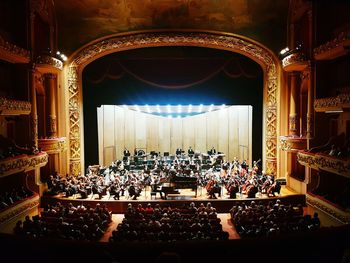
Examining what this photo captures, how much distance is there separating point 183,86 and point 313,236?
14.5 m

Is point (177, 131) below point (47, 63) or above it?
below

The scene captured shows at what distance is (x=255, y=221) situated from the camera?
9.13m

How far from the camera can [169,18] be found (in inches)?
619

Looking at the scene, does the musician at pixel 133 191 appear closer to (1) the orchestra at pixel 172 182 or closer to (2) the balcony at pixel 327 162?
(1) the orchestra at pixel 172 182

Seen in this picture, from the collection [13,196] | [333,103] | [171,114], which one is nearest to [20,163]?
[13,196]

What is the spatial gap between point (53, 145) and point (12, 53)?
4.64 metres

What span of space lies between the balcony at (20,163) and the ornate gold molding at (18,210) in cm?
104

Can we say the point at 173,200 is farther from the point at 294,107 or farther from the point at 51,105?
the point at 51,105

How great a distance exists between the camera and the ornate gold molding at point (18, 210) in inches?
369

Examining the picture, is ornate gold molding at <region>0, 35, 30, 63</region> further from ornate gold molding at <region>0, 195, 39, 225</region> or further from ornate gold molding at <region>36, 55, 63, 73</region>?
ornate gold molding at <region>0, 195, 39, 225</region>

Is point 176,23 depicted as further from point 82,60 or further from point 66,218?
point 66,218

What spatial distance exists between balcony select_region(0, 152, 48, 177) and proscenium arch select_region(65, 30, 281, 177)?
13.5ft

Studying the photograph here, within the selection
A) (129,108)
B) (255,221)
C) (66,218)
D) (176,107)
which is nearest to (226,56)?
(176,107)

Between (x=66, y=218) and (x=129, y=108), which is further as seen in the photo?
(x=129, y=108)
